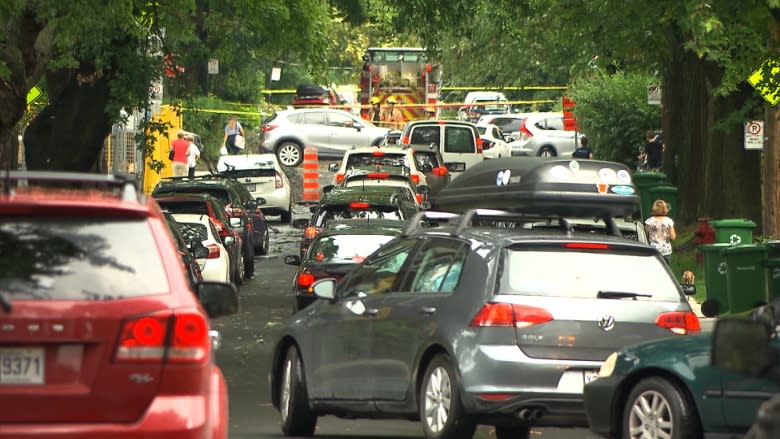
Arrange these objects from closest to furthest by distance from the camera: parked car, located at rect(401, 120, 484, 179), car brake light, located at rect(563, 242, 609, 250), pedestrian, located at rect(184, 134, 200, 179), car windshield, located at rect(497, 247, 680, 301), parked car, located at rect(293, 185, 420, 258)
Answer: car windshield, located at rect(497, 247, 680, 301), car brake light, located at rect(563, 242, 609, 250), parked car, located at rect(293, 185, 420, 258), pedestrian, located at rect(184, 134, 200, 179), parked car, located at rect(401, 120, 484, 179)

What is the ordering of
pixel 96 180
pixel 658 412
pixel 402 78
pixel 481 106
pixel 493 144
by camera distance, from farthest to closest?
1. pixel 481 106
2. pixel 402 78
3. pixel 493 144
4. pixel 658 412
5. pixel 96 180

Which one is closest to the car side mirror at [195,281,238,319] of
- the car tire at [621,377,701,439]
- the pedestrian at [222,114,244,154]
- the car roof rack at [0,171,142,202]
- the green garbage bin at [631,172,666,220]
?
the car roof rack at [0,171,142,202]

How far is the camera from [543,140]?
57.5 m

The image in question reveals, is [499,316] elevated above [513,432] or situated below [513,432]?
above

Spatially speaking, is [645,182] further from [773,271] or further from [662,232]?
[773,271]

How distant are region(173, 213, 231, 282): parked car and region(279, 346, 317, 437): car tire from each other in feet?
34.4

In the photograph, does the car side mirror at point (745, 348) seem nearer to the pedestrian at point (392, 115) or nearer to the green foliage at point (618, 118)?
the green foliage at point (618, 118)

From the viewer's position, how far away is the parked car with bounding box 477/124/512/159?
5428 centimetres

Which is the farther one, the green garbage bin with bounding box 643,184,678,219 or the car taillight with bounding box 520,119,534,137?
the car taillight with bounding box 520,119,534,137

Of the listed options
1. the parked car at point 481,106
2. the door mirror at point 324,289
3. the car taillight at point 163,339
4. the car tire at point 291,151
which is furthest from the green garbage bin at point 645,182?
the parked car at point 481,106

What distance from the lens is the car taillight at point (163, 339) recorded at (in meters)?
6.66

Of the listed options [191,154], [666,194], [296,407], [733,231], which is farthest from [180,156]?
[296,407]

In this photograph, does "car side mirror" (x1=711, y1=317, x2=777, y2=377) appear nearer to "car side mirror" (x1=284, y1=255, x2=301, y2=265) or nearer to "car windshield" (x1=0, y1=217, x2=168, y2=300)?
"car windshield" (x1=0, y1=217, x2=168, y2=300)

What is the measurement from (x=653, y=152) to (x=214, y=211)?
70.7ft
